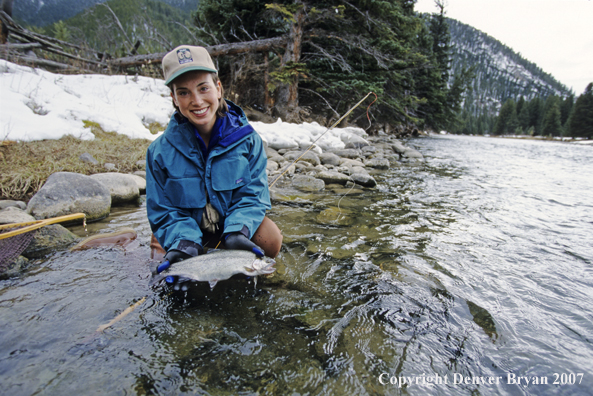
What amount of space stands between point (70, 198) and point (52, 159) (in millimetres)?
2110

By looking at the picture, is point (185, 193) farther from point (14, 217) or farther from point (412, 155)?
point (412, 155)

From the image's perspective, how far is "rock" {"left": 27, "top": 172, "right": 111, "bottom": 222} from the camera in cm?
402

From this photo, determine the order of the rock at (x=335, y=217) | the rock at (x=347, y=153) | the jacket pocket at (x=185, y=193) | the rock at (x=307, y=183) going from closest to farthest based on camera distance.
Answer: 1. the jacket pocket at (x=185, y=193)
2. the rock at (x=335, y=217)
3. the rock at (x=307, y=183)
4. the rock at (x=347, y=153)

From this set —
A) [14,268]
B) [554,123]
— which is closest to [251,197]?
[14,268]

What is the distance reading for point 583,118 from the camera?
50.6 meters

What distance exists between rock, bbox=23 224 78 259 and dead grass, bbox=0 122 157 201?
1.93 meters

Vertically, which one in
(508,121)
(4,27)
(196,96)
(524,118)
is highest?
(524,118)

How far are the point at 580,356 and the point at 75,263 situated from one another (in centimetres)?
459

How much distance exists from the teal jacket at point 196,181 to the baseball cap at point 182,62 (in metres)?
0.42

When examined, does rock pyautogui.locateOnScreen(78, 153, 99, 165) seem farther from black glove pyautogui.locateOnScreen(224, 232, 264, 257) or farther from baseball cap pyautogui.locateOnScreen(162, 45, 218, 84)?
black glove pyautogui.locateOnScreen(224, 232, 264, 257)

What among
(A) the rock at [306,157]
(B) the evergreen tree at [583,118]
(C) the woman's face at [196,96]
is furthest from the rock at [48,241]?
(B) the evergreen tree at [583,118]

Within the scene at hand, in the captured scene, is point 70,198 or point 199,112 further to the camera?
point 70,198

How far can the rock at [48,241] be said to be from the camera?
3.23m

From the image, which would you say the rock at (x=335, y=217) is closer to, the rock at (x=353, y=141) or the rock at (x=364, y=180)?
the rock at (x=364, y=180)
